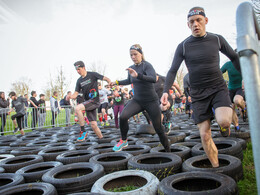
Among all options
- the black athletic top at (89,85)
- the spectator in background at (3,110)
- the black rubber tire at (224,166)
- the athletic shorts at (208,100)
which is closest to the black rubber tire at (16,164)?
the black athletic top at (89,85)

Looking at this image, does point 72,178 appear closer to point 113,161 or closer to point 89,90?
point 113,161

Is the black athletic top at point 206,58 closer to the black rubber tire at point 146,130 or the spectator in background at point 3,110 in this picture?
the black rubber tire at point 146,130

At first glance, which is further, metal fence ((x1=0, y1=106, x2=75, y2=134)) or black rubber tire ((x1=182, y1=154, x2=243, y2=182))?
metal fence ((x1=0, y1=106, x2=75, y2=134))

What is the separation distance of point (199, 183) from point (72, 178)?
1.70 meters

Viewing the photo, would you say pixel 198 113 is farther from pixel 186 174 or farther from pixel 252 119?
pixel 252 119

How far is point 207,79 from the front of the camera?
289 centimetres

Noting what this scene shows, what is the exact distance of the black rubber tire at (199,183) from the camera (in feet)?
7.00

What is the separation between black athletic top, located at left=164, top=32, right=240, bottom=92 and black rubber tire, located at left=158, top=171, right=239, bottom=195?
122 cm

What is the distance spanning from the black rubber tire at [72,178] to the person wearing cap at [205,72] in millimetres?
1481

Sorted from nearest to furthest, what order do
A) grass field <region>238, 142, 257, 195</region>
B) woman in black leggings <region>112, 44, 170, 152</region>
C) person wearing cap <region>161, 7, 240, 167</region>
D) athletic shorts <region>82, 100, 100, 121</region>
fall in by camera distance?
grass field <region>238, 142, 257, 195</region> → person wearing cap <region>161, 7, 240, 167</region> → woman in black leggings <region>112, 44, 170, 152</region> → athletic shorts <region>82, 100, 100, 121</region>

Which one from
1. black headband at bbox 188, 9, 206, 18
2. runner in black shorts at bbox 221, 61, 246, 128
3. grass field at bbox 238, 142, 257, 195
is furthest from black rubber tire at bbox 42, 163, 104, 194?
runner in black shorts at bbox 221, 61, 246, 128

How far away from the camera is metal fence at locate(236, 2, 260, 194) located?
90cm

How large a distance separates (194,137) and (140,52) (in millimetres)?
2714

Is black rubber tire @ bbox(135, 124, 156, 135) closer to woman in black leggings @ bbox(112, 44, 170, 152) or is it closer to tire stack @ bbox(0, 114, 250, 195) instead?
woman in black leggings @ bbox(112, 44, 170, 152)
